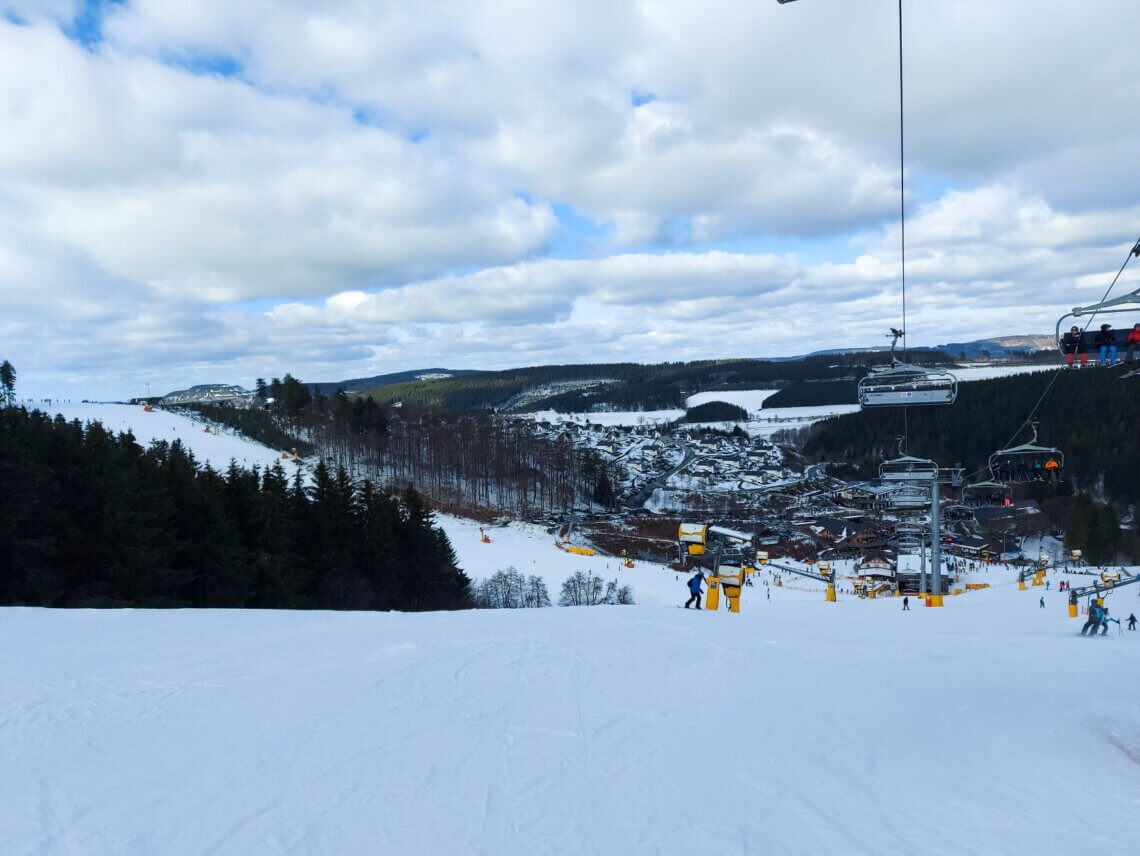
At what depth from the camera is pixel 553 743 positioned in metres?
5.66

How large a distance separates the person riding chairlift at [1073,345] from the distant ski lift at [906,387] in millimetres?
5339

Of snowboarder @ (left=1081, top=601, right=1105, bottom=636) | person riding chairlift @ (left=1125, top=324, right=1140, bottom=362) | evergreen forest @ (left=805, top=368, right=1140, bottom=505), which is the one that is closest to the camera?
person riding chairlift @ (left=1125, top=324, right=1140, bottom=362)

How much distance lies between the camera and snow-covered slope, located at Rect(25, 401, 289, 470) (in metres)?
59.9

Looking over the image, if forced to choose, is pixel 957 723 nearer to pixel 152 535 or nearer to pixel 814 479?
pixel 152 535

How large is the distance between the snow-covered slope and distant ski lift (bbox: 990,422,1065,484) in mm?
51387

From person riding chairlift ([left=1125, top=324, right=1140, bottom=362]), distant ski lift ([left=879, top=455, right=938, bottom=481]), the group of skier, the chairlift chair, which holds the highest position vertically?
person riding chairlift ([left=1125, top=324, right=1140, bottom=362])

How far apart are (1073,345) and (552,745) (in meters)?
7.54

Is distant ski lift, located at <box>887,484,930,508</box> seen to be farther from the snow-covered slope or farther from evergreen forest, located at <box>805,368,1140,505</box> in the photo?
evergreen forest, located at <box>805,368,1140,505</box>

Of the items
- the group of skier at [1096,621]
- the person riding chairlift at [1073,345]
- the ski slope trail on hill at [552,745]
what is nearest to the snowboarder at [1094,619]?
the group of skier at [1096,621]

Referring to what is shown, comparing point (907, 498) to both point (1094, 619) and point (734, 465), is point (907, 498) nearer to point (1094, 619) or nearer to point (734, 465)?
point (1094, 619)

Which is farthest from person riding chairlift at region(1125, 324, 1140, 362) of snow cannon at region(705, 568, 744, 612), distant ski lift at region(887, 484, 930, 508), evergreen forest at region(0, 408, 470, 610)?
evergreen forest at region(0, 408, 470, 610)

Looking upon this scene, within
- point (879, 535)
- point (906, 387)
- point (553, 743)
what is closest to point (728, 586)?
point (906, 387)

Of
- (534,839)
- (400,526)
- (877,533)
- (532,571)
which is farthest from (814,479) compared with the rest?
(534,839)

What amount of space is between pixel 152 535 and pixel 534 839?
16.6 m
